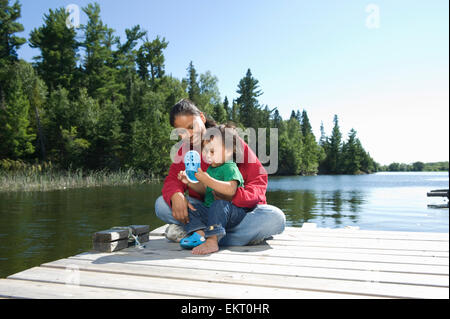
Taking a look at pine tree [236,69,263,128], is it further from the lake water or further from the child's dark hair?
the child's dark hair

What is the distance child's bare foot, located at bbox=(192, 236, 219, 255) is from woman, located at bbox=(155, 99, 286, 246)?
259 mm

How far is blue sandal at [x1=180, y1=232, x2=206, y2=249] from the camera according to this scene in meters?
3.07

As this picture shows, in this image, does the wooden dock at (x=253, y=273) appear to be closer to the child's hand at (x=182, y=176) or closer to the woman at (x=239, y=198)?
the woman at (x=239, y=198)

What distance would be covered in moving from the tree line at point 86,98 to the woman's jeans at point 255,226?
94.1 feet

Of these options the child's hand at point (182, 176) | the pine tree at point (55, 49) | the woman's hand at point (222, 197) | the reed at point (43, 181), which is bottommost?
the reed at point (43, 181)

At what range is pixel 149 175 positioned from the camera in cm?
3500

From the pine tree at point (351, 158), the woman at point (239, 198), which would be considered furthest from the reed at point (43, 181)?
the pine tree at point (351, 158)

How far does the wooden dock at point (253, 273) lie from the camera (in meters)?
1.97

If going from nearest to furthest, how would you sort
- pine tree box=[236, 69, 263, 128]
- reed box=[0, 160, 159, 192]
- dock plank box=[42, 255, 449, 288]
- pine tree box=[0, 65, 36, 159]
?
dock plank box=[42, 255, 449, 288]
reed box=[0, 160, 159, 192]
pine tree box=[0, 65, 36, 159]
pine tree box=[236, 69, 263, 128]

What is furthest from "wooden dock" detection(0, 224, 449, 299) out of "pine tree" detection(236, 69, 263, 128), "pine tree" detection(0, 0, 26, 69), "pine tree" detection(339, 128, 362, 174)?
"pine tree" detection(339, 128, 362, 174)

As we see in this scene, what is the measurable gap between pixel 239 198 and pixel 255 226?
1.08 ft

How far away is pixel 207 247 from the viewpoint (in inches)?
115
